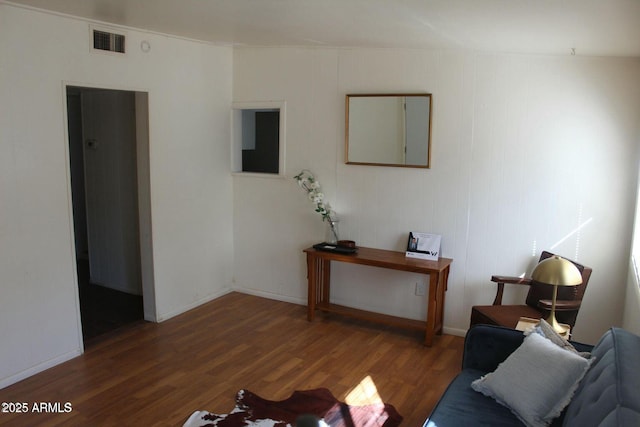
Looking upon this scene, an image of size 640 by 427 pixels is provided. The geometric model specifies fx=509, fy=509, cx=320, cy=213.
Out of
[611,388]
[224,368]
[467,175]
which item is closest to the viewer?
[611,388]

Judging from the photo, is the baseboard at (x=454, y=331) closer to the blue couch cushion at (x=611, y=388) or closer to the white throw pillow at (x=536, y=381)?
the white throw pillow at (x=536, y=381)

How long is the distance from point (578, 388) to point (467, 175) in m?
2.19

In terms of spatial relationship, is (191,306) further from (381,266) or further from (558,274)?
(558,274)

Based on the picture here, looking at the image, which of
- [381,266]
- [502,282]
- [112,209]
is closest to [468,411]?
[502,282]

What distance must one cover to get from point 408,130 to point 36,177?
2.84 m

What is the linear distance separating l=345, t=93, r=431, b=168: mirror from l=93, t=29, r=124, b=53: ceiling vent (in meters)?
1.91

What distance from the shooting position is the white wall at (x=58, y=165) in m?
3.27

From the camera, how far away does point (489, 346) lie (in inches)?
109

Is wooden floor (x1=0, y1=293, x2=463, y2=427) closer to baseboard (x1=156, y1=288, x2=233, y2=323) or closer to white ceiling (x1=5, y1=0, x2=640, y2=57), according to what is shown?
baseboard (x1=156, y1=288, x2=233, y2=323)

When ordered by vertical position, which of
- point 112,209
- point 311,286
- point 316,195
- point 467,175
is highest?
point 467,175

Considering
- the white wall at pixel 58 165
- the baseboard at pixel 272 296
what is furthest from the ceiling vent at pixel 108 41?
the baseboard at pixel 272 296

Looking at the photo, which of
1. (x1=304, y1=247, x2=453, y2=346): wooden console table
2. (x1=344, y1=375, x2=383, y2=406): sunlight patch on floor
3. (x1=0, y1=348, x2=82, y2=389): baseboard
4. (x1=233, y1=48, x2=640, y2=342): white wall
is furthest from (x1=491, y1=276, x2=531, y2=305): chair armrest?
(x1=0, y1=348, x2=82, y2=389): baseboard

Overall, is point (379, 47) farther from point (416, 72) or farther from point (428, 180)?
point (428, 180)

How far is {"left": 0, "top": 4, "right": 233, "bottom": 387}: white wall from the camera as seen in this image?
3.27 meters
